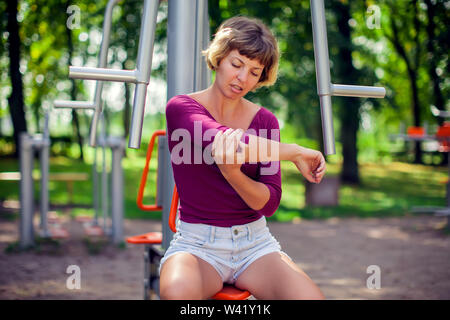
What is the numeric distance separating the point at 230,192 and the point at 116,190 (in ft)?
12.2

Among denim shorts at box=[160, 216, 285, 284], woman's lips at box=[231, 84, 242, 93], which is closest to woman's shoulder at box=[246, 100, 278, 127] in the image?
woman's lips at box=[231, 84, 242, 93]

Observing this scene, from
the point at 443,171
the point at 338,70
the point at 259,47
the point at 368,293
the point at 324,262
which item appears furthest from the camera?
the point at 443,171

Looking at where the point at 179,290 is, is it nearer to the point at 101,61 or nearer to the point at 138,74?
the point at 138,74

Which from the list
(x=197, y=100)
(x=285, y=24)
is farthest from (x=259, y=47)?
(x=285, y=24)

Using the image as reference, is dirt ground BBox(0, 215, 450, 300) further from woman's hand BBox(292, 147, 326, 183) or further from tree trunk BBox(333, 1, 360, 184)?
tree trunk BBox(333, 1, 360, 184)

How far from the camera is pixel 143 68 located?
1685 mm

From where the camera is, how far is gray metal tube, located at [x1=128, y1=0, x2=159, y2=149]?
162cm

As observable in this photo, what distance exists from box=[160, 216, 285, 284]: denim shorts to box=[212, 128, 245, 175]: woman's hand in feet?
1.13

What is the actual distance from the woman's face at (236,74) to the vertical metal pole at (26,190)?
3.53 m

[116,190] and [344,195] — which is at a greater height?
[116,190]

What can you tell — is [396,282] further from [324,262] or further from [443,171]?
[443,171]

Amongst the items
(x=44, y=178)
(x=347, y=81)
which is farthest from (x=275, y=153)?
(x=347, y=81)

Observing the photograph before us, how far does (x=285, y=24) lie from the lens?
8.44 m
